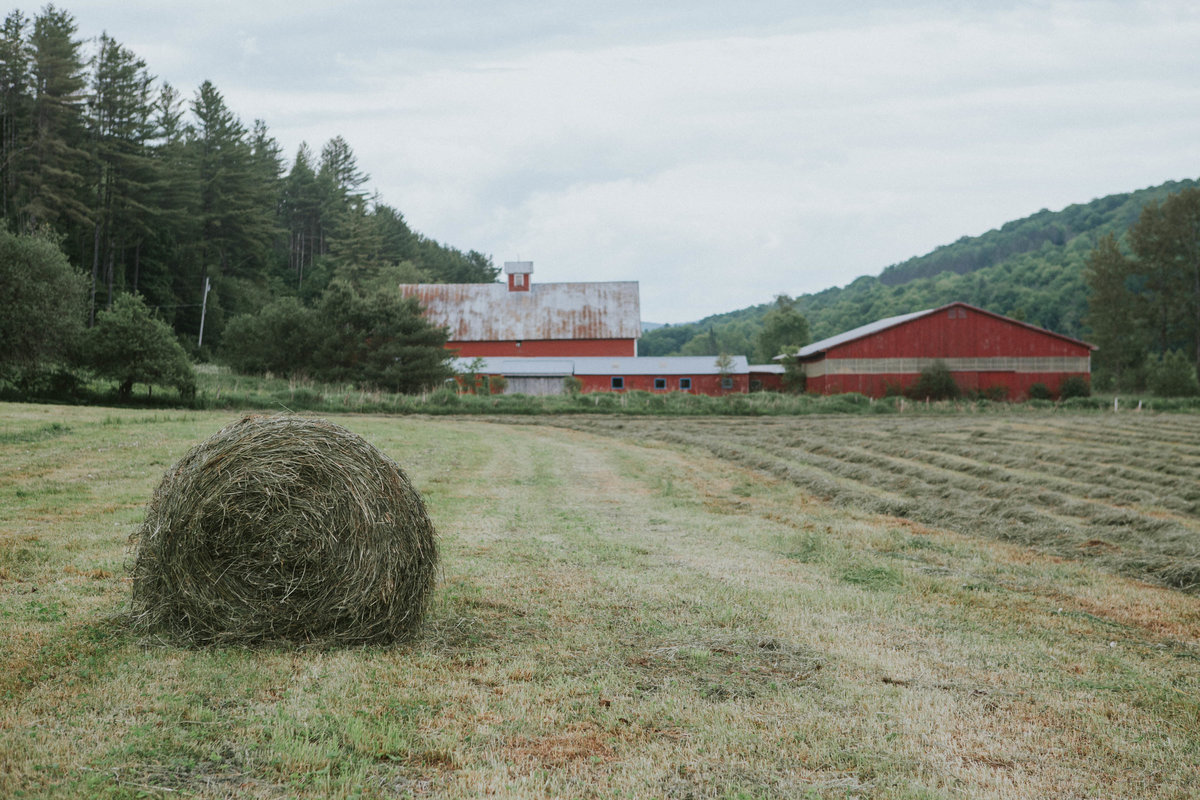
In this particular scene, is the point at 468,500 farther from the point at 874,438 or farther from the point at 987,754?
the point at 874,438

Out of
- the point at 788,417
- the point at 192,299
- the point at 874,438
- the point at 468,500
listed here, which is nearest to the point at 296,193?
the point at 192,299

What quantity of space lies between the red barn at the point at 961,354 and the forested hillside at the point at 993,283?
3587 centimetres

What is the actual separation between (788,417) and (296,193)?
221 feet

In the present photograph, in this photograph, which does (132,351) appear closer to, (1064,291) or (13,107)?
(13,107)

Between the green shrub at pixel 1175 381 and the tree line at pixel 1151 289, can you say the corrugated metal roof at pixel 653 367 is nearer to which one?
the green shrub at pixel 1175 381

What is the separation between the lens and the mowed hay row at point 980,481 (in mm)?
11234

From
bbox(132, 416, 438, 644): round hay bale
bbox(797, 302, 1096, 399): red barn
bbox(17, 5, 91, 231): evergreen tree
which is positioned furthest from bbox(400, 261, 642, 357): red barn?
bbox(132, 416, 438, 644): round hay bale

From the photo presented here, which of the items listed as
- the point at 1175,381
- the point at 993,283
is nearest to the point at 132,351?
the point at 1175,381

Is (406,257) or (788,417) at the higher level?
(406,257)

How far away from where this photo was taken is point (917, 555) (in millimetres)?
10344

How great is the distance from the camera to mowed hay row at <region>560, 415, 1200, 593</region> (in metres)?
11.2

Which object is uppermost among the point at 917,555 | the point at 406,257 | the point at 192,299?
the point at 406,257

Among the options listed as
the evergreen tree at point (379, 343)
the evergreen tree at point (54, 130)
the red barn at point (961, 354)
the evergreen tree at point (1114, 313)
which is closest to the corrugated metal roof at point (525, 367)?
the evergreen tree at point (379, 343)

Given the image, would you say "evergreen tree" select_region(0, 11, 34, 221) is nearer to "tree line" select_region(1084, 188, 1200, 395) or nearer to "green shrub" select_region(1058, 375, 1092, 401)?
"green shrub" select_region(1058, 375, 1092, 401)
